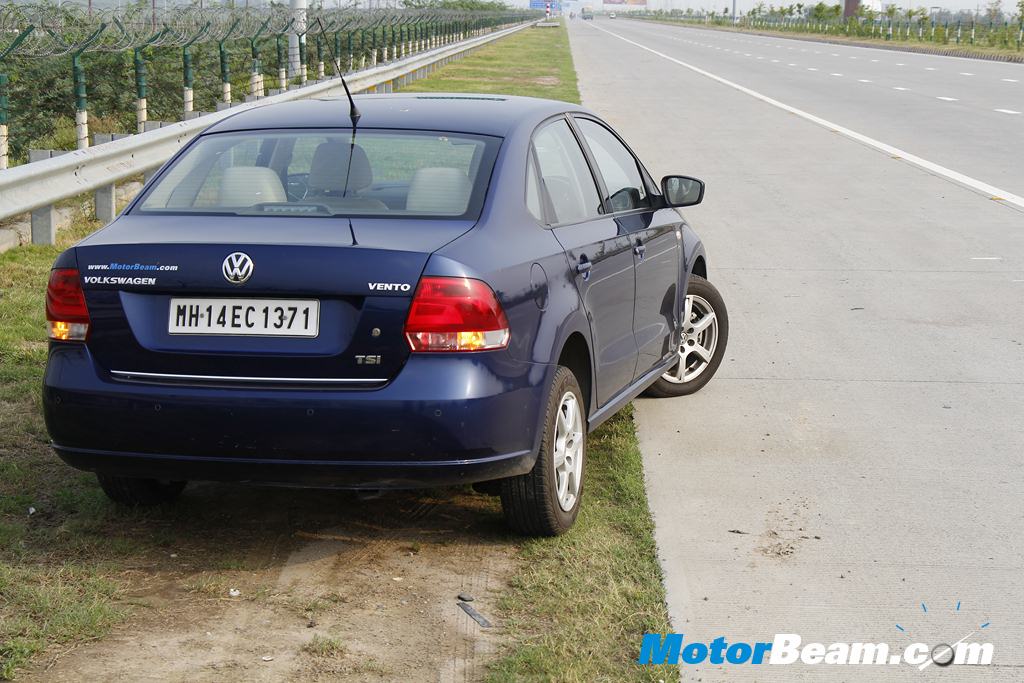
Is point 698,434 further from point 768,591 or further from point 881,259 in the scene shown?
point 881,259

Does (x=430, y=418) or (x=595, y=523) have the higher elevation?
(x=430, y=418)

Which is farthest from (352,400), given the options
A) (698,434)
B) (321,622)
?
(698,434)

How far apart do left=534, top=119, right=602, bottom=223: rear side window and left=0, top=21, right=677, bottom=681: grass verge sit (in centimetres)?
107

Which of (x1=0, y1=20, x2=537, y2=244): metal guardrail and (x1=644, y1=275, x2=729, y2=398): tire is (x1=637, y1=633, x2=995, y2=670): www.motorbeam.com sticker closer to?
(x1=644, y1=275, x2=729, y2=398): tire

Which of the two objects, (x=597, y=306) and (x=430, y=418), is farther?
(x=597, y=306)

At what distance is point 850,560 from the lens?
16.1 feet

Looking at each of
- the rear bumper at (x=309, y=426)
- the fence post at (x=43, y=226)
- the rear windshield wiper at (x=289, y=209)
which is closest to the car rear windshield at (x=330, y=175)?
the rear windshield wiper at (x=289, y=209)

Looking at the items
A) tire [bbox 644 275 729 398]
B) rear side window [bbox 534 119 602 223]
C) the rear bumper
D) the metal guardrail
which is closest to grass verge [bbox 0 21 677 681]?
the rear bumper

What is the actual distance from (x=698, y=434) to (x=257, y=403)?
8.79 ft

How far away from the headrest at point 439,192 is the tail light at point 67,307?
1.08 m

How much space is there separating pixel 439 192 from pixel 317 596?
138 centimetres

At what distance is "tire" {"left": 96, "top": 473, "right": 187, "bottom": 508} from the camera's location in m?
5.16

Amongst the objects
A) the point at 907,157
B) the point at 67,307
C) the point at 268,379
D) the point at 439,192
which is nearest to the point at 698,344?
the point at 439,192

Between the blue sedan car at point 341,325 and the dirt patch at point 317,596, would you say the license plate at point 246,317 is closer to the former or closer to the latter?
the blue sedan car at point 341,325
